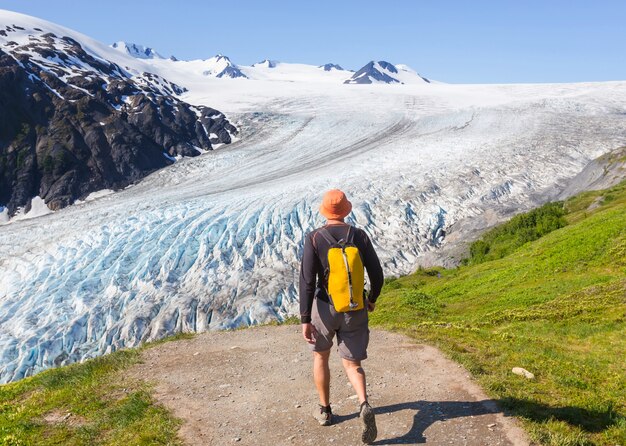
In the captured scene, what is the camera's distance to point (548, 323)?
12.8 meters

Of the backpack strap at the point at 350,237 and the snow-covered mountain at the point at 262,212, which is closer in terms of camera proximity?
the backpack strap at the point at 350,237

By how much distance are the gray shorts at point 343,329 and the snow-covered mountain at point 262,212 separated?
18761 mm

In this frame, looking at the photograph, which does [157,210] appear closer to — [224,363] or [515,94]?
[224,363]

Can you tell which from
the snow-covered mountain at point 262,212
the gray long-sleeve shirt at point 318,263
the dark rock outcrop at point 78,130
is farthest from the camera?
the dark rock outcrop at point 78,130

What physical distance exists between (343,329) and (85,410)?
414 cm

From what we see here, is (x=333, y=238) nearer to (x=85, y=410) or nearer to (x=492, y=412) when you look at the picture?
(x=492, y=412)

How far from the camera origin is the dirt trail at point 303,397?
598 centimetres

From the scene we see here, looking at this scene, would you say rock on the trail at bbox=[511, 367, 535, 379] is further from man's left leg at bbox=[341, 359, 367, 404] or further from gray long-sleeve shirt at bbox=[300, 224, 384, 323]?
gray long-sleeve shirt at bbox=[300, 224, 384, 323]

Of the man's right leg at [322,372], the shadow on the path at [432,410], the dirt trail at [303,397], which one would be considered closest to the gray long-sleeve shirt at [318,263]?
the man's right leg at [322,372]

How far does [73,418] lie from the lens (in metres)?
7.13

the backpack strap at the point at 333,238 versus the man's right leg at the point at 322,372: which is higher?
the backpack strap at the point at 333,238

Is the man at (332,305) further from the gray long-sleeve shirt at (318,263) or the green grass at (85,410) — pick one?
the green grass at (85,410)

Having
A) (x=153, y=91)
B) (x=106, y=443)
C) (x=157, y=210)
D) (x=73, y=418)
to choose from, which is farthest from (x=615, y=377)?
(x=153, y=91)

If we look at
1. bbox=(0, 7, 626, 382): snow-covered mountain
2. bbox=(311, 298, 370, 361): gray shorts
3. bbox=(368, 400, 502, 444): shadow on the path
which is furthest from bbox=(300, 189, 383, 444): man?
bbox=(0, 7, 626, 382): snow-covered mountain
